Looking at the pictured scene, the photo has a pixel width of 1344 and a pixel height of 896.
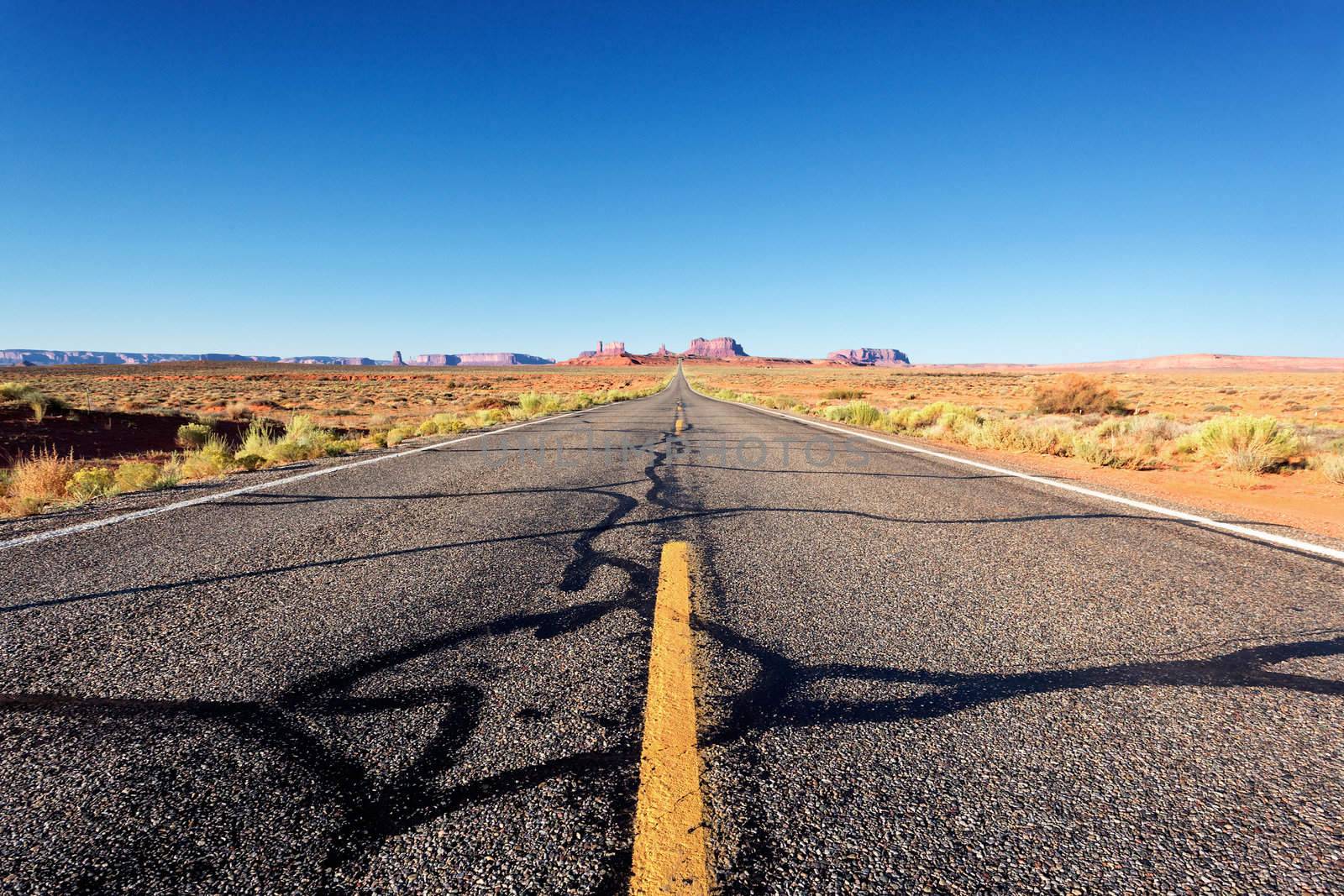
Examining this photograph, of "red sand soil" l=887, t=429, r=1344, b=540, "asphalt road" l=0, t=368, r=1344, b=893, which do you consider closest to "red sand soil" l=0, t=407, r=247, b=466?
"asphalt road" l=0, t=368, r=1344, b=893

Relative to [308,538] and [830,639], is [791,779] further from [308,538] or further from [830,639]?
[308,538]

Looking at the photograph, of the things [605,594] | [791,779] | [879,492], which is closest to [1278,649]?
[791,779]

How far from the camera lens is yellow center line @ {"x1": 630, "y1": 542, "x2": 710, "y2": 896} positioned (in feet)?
4.26

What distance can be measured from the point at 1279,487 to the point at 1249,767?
294 inches

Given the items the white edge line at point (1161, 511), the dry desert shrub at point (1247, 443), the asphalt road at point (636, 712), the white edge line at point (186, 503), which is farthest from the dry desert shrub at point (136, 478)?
the dry desert shrub at point (1247, 443)

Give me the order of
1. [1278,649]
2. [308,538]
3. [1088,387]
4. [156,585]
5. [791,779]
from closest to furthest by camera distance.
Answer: [791,779] → [1278,649] → [156,585] → [308,538] → [1088,387]

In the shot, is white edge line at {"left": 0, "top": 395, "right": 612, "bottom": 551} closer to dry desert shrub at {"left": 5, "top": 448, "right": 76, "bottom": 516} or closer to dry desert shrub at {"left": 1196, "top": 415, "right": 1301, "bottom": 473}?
dry desert shrub at {"left": 5, "top": 448, "right": 76, "bottom": 516}

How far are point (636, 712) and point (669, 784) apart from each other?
1.16 feet

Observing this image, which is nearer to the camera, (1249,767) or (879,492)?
(1249,767)

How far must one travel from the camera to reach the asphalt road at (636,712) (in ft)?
4.46

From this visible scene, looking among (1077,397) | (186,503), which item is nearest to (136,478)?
(186,503)

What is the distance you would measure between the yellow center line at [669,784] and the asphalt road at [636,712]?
0.16ft

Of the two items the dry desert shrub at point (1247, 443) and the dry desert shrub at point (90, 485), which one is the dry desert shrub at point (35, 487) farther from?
the dry desert shrub at point (1247, 443)

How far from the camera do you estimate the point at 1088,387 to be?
20453 millimetres
